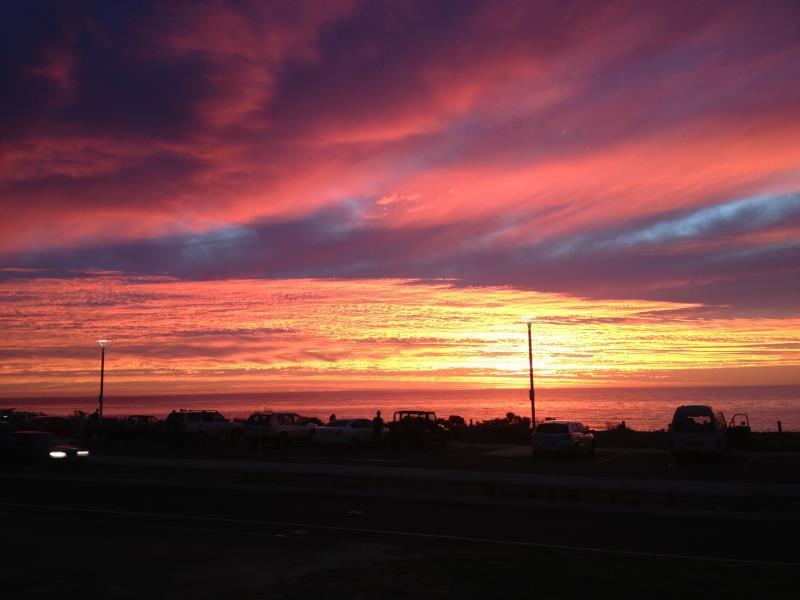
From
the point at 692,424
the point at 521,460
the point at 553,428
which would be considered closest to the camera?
the point at 692,424

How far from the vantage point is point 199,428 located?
133ft

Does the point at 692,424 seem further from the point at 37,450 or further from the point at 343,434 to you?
the point at 37,450

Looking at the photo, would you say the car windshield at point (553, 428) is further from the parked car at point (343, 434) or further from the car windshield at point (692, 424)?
the parked car at point (343, 434)

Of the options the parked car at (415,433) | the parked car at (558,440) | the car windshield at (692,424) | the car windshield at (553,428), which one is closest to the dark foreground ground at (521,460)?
the parked car at (558,440)

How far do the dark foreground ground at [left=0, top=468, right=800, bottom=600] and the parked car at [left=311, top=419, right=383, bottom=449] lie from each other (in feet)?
59.0

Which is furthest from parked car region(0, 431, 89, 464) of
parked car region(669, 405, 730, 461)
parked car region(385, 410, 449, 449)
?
parked car region(669, 405, 730, 461)

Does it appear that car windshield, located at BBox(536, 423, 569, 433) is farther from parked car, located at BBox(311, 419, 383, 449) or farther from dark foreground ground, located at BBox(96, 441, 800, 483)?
parked car, located at BBox(311, 419, 383, 449)

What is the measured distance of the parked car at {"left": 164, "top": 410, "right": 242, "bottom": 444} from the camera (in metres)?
39.8

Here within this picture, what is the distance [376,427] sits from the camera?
124ft

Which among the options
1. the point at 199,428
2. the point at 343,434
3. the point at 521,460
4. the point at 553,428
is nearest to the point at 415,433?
the point at 343,434

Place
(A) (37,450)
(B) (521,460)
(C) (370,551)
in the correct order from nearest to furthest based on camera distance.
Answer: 1. (C) (370,551)
2. (A) (37,450)
3. (B) (521,460)

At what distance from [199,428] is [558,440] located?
20404 mm

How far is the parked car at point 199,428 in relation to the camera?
131 ft

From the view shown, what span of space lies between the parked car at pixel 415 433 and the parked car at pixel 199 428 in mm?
10462
